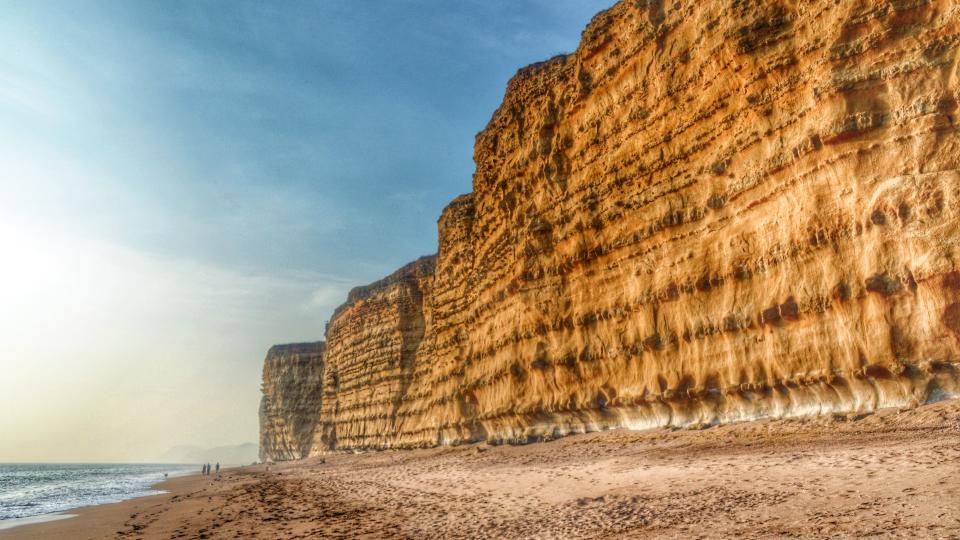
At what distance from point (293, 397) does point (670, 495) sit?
65225 millimetres

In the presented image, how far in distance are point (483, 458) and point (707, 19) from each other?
13.9 meters

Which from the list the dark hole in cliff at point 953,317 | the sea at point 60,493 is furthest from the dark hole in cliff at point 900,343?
the sea at point 60,493

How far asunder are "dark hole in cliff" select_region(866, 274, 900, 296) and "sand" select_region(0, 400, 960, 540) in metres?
1.95

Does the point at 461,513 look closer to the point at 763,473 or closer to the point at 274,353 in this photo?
the point at 763,473

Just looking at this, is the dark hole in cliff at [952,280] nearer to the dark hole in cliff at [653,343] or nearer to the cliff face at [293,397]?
the dark hole in cliff at [653,343]

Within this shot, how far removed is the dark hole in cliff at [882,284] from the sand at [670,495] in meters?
1.95

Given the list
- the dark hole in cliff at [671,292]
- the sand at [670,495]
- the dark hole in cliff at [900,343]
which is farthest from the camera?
the dark hole in cliff at [671,292]

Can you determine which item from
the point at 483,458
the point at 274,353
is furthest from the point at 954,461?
the point at 274,353

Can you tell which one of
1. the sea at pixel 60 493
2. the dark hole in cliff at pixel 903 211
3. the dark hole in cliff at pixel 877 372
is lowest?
the sea at pixel 60 493

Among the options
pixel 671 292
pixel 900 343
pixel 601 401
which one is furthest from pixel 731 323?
pixel 601 401

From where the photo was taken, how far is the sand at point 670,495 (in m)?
5.86

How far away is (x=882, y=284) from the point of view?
33.1 ft

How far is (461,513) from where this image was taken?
947 cm

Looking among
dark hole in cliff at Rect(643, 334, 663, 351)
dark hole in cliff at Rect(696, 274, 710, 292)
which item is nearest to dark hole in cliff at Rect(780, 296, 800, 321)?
dark hole in cliff at Rect(696, 274, 710, 292)
